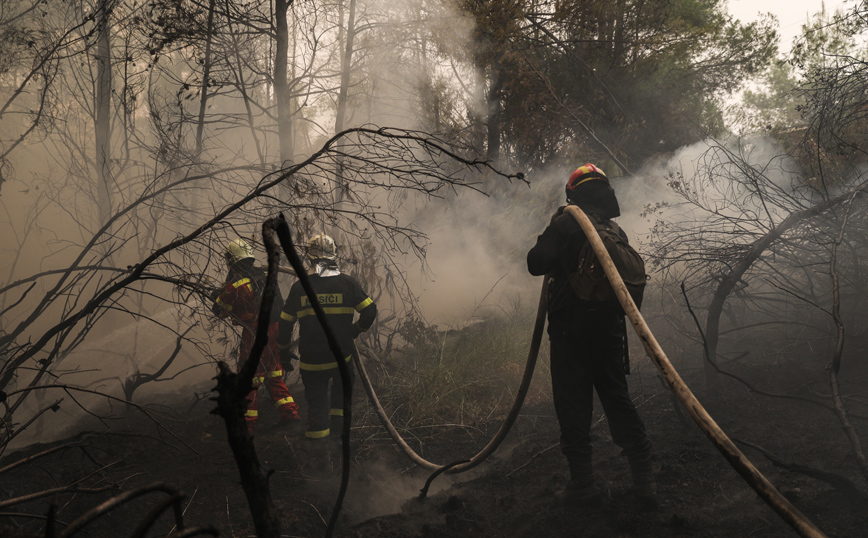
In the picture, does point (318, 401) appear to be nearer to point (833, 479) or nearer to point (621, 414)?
point (621, 414)

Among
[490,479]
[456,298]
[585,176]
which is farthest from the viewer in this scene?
[456,298]

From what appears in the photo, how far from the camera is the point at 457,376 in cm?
544

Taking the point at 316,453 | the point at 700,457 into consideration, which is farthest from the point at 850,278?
the point at 316,453

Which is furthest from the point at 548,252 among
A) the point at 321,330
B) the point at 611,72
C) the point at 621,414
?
the point at 611,72

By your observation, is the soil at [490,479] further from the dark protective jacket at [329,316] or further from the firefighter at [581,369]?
the dark protective jacket at [329,316]

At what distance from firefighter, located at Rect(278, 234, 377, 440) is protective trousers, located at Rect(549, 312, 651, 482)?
1869 mm

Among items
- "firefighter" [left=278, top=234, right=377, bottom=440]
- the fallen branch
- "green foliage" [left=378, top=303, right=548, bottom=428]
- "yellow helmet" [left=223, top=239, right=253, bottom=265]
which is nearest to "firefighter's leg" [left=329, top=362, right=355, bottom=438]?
"firefighter" [left=278, top=234, right=377, bottom=440]

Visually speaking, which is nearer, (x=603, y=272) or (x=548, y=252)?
(x=603, y=272)

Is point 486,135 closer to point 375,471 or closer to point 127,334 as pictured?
point 375,471

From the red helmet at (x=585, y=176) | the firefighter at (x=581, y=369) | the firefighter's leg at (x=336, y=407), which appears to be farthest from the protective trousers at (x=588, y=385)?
the firefighter's leg at (x=336, y=407)

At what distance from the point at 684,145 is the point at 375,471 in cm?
861

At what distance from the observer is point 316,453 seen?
175 inches

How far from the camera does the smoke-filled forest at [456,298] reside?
2.66 meters

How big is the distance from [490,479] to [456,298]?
5.43 metres
